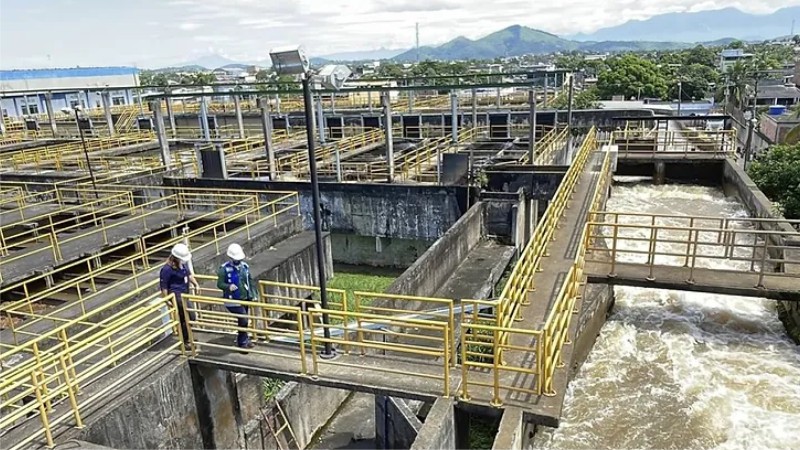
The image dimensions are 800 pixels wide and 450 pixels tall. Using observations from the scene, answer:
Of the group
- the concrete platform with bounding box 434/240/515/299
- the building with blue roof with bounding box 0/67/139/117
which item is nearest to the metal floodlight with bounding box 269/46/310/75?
the concrete platform with bounding box 434/240/515/299

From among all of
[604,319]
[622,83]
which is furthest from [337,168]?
[622,83]

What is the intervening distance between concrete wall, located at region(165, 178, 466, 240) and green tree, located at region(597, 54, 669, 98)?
48.4 metres

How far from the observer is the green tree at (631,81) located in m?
59.9

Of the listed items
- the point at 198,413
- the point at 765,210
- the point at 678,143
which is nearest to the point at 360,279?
the point at 198,413

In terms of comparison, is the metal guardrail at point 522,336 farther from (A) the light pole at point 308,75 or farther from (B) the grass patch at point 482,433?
(A) the light pole at point 308,75

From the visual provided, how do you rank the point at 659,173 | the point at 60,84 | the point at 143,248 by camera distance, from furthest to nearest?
1. the point at 60,84
2. the point at 659,173
3. the point at 143,248

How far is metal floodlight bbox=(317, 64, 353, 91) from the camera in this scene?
719 centimetres

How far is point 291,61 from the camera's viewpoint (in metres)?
6.88

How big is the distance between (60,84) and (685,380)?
71.4 metres

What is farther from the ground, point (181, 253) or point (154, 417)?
point (181, 253)

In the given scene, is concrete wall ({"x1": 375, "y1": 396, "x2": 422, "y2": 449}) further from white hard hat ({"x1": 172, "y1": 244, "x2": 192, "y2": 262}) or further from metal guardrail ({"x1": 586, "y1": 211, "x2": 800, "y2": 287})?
metal guardrail ({"x1": 586, "y1": 211, "x2": 800, "y2": 287})

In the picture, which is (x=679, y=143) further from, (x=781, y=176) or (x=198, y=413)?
(x=198, y=413)

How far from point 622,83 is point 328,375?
60.3 m

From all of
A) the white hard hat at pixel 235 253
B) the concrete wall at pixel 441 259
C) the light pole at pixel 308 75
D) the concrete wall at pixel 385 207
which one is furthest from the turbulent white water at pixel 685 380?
the concrete wall at pixel 385 207
